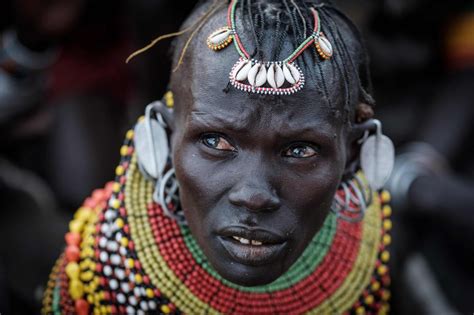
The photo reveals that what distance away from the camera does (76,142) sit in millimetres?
4609

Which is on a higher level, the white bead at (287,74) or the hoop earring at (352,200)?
the white bead at (287,74)

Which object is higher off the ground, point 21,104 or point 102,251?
point 21,104

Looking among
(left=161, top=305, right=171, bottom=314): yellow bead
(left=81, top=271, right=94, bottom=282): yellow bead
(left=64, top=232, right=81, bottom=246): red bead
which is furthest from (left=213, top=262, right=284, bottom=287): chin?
(left=64, top=232, right=81, bottom=246): red bead

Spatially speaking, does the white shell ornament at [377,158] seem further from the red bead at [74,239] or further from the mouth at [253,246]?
the red bead at [74,239]

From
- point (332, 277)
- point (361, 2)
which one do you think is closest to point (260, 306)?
point (332, 277)

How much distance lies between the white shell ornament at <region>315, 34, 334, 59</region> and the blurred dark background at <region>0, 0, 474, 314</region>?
1759 millimetres

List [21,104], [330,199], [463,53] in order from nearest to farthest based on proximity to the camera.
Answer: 1. [330,199]
2. [21,104]
3. [463,53]

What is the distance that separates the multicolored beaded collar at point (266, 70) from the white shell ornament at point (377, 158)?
1.46 feet

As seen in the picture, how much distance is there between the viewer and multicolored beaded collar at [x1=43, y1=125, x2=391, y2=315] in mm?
2604

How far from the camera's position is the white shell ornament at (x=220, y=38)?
226cm

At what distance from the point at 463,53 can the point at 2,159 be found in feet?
9.53

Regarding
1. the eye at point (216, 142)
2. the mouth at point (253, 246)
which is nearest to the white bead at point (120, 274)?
the mouth at point (253, 246)

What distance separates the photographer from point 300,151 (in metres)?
2.31

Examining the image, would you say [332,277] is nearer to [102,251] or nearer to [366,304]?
[366,304]
